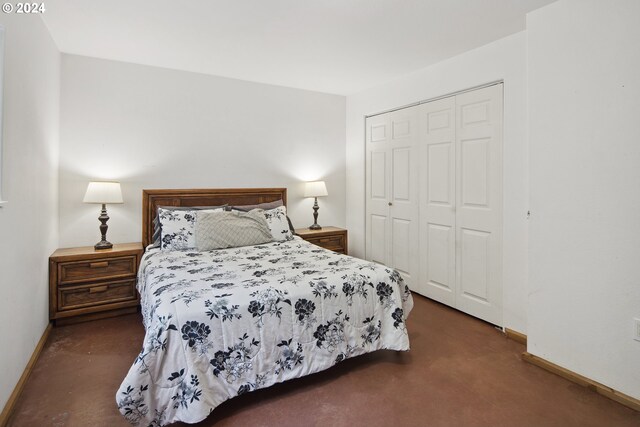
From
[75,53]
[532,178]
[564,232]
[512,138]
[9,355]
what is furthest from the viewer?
[75,53]

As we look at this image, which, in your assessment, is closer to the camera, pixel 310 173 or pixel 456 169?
pixel 456 169

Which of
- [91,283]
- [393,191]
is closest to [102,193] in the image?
[91,283]

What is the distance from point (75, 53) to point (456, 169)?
3.59m

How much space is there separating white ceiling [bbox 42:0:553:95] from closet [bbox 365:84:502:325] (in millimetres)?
560

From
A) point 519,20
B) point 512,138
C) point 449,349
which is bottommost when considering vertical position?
point 449,349

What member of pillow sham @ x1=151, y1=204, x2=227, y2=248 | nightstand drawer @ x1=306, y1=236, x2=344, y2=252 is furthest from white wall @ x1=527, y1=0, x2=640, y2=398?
pillow sham @ x1=151, y1=204, x2=227, y2=248

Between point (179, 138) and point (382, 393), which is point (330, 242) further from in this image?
point (382, 393)

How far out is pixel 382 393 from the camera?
1949 mm

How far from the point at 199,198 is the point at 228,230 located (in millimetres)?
815

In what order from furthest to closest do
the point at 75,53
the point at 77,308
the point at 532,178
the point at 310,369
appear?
1. the point at 75,53
2. the point at 77,308
3. the point at 532,178
4. the point at 310,369

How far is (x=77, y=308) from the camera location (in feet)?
9.38

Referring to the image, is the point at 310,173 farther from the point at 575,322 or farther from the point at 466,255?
the point at 575,322

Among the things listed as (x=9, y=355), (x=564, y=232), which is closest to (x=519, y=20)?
(x=564, y=232)

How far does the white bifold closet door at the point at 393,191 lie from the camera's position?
3643mm
